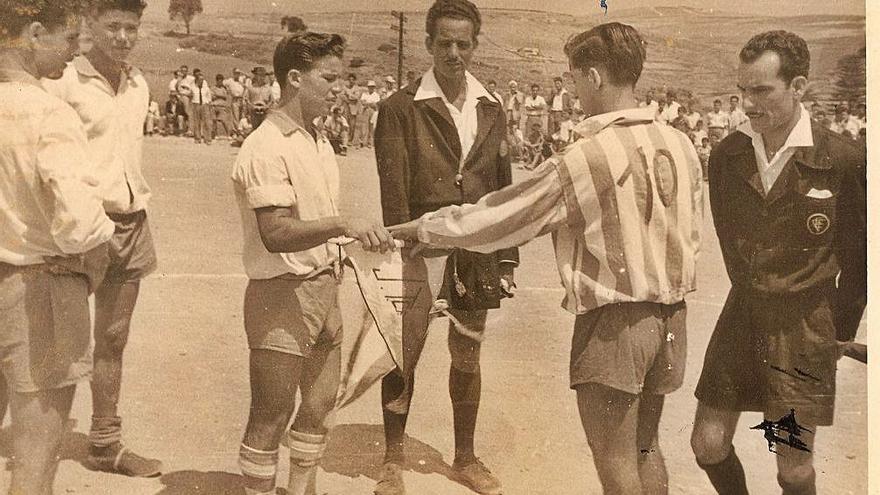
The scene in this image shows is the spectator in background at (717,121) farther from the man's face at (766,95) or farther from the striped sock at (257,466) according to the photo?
the striped sock at (257,466)

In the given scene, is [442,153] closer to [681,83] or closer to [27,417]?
[681,83]

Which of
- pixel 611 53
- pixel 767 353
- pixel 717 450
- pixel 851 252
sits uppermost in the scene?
pixel 611 53

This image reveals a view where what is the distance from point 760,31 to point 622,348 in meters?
1.06

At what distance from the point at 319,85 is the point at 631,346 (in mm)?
1127

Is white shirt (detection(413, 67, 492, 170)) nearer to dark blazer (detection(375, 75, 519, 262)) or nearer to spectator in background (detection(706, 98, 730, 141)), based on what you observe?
dark blazer (detection(375, 75, 519, 262))

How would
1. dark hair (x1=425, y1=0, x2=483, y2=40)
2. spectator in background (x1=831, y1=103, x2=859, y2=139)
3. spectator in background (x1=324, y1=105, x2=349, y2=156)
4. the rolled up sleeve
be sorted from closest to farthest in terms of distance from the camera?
1. the rolled up sleeve
2. spectator in background (x1=324, y1=105, x2=349, y2=156)
3. dark hair (x1=425, y1=0, x2=483, y2=40)
4. spectator in background (x1=831, y1=103, x2=859, y2=139)

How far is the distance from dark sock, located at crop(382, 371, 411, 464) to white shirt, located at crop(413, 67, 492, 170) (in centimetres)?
67

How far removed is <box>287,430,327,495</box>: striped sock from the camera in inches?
114

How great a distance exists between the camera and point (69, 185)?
2734mm

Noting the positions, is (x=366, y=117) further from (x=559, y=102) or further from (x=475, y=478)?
(x=475, y=478)

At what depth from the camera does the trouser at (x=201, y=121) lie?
9.23 ft

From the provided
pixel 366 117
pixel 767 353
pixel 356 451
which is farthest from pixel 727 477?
pixel 366 117

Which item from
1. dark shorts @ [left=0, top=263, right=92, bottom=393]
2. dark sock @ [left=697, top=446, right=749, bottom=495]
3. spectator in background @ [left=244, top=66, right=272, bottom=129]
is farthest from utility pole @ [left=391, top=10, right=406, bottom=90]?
dark sock @ [left=697, top=446, right=749, bottom=495]

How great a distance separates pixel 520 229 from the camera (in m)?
2.81
